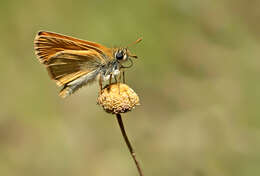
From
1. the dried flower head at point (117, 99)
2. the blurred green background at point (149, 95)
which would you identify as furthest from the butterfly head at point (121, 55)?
the blurred green background at point (149, 95)

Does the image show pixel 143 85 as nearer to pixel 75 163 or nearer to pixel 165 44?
pixel 165 44

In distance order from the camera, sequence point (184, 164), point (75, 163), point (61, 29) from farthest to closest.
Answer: point (61, 29) < point (75, 163) < point (184, 164)

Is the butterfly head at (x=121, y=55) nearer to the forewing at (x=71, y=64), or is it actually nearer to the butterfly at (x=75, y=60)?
the butterfly at (x=75, y=60)

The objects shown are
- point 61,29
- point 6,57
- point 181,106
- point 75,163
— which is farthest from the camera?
point 61,29

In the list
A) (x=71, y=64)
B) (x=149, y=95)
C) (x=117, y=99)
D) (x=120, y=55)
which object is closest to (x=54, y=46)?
(x=71, y=64)

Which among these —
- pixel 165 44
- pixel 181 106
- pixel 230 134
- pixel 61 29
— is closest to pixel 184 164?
pixel 230 134

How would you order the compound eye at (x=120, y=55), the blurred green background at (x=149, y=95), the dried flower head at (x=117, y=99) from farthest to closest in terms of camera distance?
the blurred green background at (x=149, y=95)
the compound eye at (x=120, y=55)
the dried flower head at (x=117, y=99)
